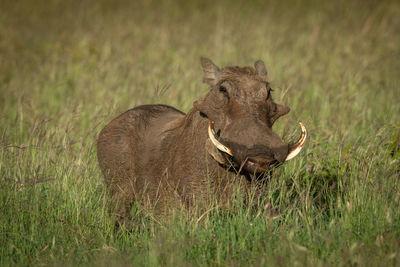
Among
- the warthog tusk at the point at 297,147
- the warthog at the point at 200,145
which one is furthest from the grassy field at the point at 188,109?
the warthog tusk at the point at 297,147

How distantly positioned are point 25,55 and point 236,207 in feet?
22.7

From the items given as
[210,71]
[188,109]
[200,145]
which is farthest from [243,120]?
[188,109]

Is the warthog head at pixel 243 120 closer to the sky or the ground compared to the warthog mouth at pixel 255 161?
closer to the sky

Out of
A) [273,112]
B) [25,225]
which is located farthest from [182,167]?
[25,225]

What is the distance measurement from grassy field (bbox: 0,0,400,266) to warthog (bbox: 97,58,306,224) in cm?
19

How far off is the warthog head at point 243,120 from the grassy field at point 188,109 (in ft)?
1.15

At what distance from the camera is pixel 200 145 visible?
367 centimetres

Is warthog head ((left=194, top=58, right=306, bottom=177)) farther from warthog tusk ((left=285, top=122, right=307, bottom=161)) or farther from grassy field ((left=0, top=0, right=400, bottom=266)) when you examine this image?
grassy field ((left=0, top=0, right=400, bottom=266))

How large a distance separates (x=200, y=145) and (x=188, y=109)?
2.39 meters

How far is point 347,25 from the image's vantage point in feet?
36.7

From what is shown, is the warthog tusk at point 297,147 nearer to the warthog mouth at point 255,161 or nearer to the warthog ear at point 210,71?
the warthog mouth at point 255,161

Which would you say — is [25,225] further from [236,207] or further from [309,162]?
[309,162]

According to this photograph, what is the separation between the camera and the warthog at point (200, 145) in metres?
3.21

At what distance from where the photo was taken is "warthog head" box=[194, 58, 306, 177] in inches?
124
